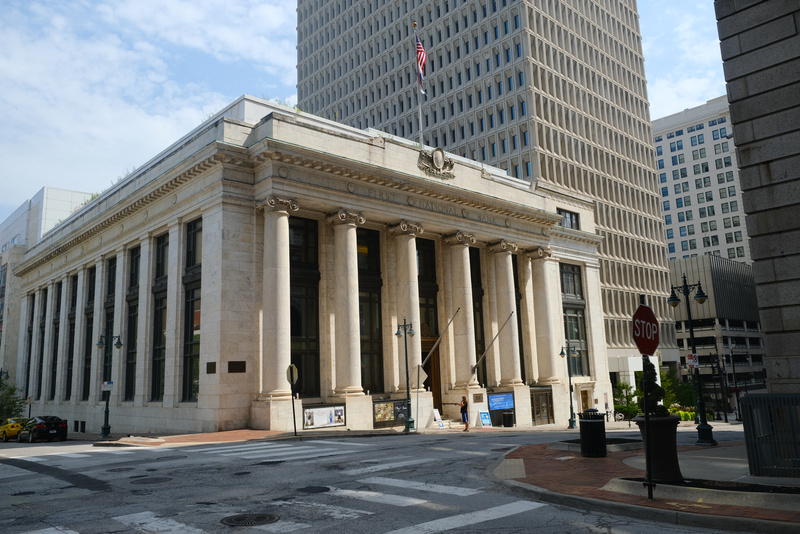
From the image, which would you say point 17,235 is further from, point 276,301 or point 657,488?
point 657,488

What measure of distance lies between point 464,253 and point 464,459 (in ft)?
81.6

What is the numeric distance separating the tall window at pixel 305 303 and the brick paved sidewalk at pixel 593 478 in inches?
688

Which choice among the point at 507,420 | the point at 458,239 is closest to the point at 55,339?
the point at 458,239

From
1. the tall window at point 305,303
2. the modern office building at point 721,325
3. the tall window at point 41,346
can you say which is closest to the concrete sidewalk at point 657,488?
the tall window at point 305,303

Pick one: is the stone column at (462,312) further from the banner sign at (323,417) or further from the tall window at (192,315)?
the tall window at (192,315)

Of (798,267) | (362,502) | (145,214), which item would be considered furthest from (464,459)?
(145,214)

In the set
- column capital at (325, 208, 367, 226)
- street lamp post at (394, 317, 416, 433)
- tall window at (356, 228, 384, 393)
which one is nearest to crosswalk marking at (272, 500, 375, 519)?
street lamp post at (394, 317, 416, 433)

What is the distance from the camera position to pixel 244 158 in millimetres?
31406

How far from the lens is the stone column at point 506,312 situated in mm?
41906

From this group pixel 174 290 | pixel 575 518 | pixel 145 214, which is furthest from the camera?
pixel 145 214

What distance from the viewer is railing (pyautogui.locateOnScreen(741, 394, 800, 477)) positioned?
10789 mm

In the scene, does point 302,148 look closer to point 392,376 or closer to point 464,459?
point 392,376

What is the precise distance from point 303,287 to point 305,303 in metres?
0.91

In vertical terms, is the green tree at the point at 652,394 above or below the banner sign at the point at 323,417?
above
